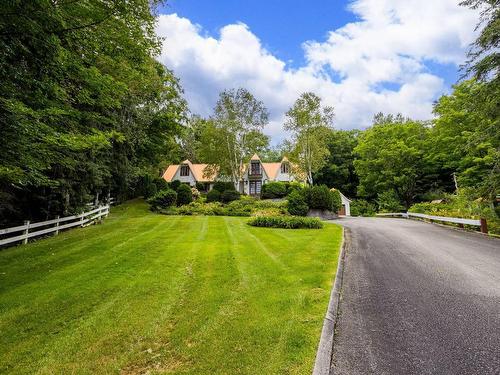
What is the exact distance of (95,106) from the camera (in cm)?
1402

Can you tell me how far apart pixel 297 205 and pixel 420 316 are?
61.8 ft

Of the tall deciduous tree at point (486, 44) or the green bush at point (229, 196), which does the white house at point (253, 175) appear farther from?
the tall deciduous tree at point (486, 44)

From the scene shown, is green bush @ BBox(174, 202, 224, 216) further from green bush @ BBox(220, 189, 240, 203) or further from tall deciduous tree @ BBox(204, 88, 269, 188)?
tall deciduous tree @ BBox(204, 88, 269, 188)

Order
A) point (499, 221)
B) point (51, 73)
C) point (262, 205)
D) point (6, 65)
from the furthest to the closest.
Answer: point (262, 205) < point (499, 221) < point (51, 73) < point (6, 65)

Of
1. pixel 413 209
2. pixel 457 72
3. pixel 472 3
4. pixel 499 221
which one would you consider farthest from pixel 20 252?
pixel 413 209

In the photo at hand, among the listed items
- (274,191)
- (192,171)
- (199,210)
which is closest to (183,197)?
(199,210)

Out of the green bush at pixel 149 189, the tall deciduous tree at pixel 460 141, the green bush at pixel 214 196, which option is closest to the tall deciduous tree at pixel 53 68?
the green bush at pixel 149 189

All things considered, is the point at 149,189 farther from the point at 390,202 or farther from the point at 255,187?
the point at 390,202

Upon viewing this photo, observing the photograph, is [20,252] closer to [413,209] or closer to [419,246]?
[419,246]

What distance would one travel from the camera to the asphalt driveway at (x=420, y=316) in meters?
3.32

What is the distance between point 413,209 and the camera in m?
29.4

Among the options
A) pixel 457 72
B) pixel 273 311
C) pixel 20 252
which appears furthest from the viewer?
pixel 457 72

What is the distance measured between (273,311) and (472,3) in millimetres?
16389

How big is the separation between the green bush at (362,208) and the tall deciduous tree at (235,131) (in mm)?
17112
